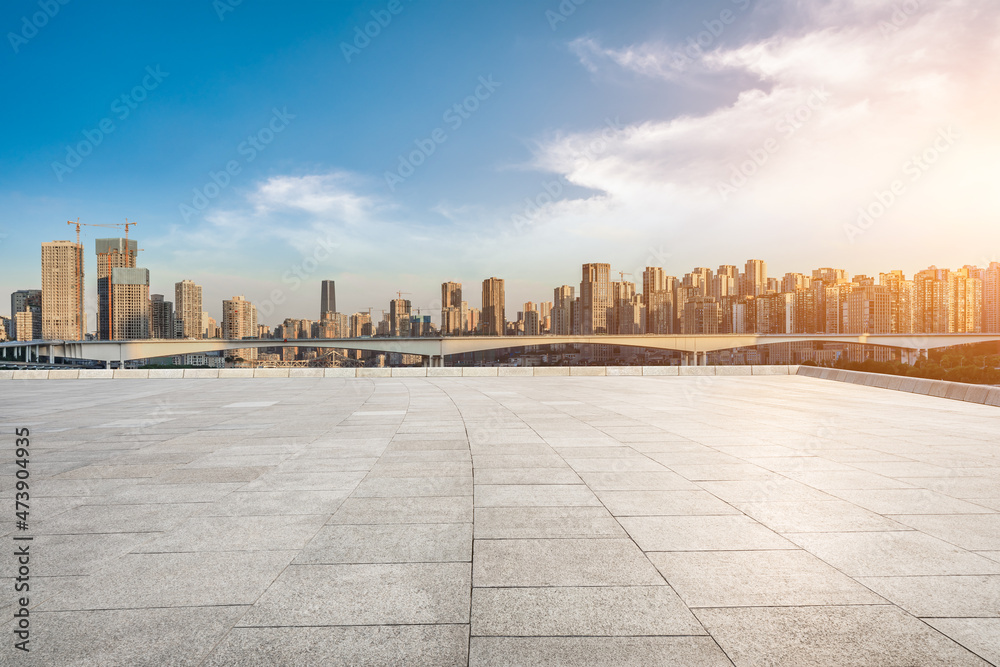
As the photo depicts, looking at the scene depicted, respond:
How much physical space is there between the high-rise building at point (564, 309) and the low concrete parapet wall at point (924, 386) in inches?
5383

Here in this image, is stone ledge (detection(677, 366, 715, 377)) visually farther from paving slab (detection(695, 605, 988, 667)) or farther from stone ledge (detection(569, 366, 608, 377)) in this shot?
paving slab (detection(695, 605, 988, 667))

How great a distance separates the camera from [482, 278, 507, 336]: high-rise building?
14838 cm

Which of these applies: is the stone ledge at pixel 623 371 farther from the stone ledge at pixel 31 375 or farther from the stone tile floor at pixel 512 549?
the stone ledge at pixel 31 375

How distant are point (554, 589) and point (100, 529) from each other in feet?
16.5

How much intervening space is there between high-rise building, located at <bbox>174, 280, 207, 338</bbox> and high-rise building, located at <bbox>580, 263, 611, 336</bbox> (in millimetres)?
106932

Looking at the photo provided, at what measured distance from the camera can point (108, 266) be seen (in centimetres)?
19412

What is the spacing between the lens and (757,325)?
132m

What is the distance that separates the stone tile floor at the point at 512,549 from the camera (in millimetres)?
3637

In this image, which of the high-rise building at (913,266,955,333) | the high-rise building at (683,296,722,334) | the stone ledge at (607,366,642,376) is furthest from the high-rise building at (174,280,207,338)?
the high-rise building at (913,266,955,333)

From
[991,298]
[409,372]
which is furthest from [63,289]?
[991,298]

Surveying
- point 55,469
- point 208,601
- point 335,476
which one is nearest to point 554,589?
point 208,601

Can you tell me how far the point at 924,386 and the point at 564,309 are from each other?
15043 cm

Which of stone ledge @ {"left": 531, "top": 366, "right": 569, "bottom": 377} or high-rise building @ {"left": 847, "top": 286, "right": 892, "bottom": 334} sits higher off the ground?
high-rise building @ {"left": 847, "top": 286, "right": 892, "bottom": 334}

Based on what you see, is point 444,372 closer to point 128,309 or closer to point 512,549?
point 512,549
